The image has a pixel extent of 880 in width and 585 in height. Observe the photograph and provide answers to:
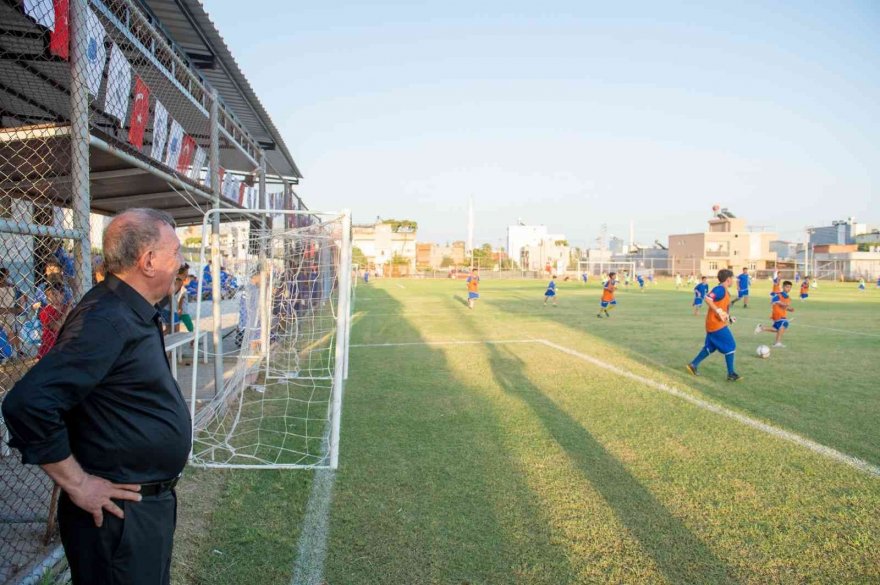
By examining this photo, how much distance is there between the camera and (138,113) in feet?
15.4

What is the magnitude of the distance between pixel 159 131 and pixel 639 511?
5560 millimetres

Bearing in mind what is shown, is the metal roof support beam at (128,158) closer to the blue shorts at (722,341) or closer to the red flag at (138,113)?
the red flag at (138,113)

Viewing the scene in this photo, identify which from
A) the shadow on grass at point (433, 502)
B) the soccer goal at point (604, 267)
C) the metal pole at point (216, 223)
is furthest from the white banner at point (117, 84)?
the soccer goal at point (604, 267)

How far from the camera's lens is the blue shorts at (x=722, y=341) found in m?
8.43

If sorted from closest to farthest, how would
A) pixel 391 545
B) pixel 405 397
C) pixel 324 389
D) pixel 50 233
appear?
pixel 50 233, pixel 391 545, pixel 405 397, pixel 324 389

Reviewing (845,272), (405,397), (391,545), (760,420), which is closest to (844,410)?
(760,420)

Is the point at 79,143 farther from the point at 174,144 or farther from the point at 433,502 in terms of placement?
the point at 433,502

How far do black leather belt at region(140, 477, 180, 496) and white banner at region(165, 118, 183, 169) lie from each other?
14.6 ft

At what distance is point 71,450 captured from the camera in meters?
1.85

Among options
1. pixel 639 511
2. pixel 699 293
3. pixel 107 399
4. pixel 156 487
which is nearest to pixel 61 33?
pixel 107 399

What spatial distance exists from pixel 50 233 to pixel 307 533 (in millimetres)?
2355

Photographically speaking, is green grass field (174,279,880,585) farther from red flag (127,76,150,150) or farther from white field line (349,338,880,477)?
red flag (127,76,150,150)

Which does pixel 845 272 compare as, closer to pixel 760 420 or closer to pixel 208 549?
pixel 760 420

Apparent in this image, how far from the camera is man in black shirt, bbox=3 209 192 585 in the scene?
167 cm
